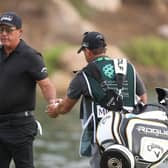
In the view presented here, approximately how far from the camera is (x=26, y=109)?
705 centimetres

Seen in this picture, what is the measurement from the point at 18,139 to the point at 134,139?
3.55 ft

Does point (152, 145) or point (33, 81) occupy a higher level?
point (33, 81)

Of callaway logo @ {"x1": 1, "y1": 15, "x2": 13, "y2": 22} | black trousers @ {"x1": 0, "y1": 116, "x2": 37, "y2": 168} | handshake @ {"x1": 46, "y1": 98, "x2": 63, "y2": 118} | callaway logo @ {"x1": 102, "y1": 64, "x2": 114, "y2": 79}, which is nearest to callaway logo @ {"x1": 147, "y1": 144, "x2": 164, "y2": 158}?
callaway logo @ {"x1": 102, "y1": 64, "x2": 114, "y2": 79}

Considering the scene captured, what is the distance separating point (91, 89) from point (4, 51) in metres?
0.87

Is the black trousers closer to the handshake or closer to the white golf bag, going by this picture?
the handshake

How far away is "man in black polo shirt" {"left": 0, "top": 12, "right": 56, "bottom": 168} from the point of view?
6957 millimetres

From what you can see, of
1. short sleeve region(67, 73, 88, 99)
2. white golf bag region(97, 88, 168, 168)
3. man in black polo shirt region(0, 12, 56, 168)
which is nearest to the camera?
white golf bag region(97, 88, 168, 168)

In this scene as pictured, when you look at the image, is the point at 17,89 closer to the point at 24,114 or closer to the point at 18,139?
the point at 24,114

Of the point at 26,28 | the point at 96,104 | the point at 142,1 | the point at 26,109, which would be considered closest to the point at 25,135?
the point at 26,109

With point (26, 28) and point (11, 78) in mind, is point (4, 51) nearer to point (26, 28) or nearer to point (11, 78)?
point (11, 78)

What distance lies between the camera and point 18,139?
706 cm

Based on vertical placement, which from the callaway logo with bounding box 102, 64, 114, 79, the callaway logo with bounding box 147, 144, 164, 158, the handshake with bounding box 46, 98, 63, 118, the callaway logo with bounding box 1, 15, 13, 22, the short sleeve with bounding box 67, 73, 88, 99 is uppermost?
the callaway logo with bounding box 1, 15, 13, 22

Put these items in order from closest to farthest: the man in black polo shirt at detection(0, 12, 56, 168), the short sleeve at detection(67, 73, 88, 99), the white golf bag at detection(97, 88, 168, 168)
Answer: the white golf bag at detection(97, 88, 168, 168) < the short sleeve at detection(67, 73, 88, 99) < the man in black polo shirt at detection(0, 12, 56, 168)

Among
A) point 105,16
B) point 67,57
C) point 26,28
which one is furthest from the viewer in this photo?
point 105,16
